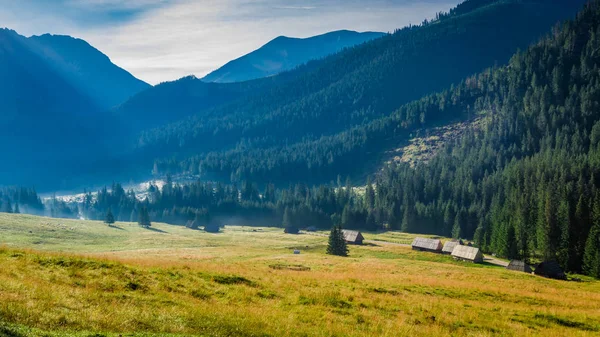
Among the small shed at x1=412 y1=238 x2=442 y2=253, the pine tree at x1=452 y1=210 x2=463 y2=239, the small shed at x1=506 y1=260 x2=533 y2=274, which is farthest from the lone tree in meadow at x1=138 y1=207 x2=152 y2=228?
the small shed at x1=506 y1=260 x2=533 y2=274

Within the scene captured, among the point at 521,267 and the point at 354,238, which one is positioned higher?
the point at 521,267

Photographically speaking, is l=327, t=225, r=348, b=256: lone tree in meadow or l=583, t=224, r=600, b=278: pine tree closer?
l=583, t=224, r=600, b=278: pine tree

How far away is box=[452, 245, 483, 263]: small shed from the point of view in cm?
10138

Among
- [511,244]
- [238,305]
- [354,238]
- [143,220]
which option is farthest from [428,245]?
[143,220]

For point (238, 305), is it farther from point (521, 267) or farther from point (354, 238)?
point (354, 238)

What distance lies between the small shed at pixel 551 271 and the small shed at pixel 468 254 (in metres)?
17.2

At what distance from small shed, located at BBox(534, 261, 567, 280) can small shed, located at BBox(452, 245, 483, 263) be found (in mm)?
17191

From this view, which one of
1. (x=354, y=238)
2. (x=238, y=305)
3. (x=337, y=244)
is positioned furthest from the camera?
(x=354, y=238)

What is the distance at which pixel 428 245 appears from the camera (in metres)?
119

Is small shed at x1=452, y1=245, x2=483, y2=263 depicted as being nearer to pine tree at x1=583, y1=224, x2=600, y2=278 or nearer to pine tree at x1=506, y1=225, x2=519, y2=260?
pine tree at x1=506, y1=225, x2=519, y2=260

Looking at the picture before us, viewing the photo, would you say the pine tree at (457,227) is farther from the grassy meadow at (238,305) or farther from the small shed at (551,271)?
the grassy meadow at (238,305)

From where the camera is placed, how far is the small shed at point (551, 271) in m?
81.4

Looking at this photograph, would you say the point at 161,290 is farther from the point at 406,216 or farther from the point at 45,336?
the point at 406,216

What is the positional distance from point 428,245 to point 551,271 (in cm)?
3892
